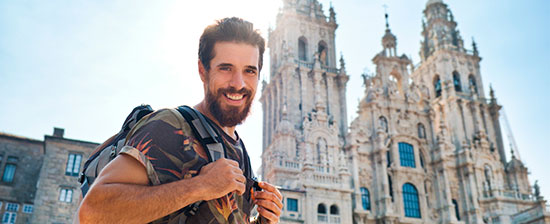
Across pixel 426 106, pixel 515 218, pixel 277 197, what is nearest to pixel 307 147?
pixel 426 106

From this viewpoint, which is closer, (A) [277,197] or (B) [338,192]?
(A) [277,197]

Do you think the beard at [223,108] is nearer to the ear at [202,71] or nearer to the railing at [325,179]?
the ear at [202,71]

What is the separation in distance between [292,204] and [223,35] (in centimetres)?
2434

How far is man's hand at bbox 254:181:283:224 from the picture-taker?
98.0 inches

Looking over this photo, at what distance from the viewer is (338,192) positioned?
27984mm

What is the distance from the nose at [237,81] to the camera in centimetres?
250

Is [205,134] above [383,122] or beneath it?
beneath

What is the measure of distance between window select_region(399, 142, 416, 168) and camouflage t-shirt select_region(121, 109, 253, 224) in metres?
34.6

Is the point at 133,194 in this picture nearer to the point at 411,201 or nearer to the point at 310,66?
the point at 411,201

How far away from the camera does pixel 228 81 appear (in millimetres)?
2514

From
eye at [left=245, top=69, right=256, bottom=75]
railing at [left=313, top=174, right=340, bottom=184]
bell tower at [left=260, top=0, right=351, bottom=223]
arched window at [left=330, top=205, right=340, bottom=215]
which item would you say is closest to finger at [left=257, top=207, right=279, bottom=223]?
eye at [left=245, top=69, right=256, bottom=75]

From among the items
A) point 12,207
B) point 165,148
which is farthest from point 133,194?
point 12,207

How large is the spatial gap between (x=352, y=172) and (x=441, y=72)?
58.1ft

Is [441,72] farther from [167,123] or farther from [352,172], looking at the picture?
[167,123]
